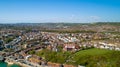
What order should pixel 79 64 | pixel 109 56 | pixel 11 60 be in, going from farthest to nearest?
pixel 11 60 < pixel 109 56 < pixel 79 64

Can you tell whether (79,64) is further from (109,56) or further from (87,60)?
(109,56)

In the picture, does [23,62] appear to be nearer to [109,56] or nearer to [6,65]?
[6,65]

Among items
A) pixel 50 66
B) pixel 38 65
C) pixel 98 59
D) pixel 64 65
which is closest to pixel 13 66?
pixel 38 65

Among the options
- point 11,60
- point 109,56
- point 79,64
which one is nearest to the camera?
point 79,64

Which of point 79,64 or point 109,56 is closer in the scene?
point 79,64

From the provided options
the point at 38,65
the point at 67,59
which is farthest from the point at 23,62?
the point at 67,59

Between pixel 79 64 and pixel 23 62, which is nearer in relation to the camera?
pixel 79 64

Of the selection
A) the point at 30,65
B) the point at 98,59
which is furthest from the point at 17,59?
the point at 98,59

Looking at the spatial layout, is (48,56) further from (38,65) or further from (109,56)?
(109,56)
